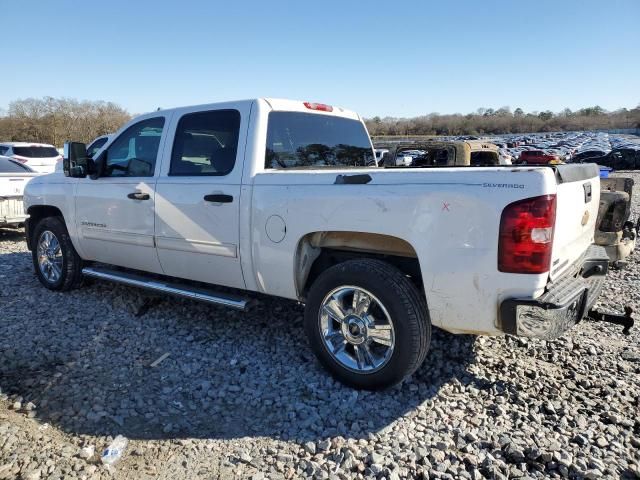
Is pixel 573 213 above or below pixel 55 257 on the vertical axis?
above

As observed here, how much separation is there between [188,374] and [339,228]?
62.9 inches

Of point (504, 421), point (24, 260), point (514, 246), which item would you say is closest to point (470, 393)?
point (504, 421)

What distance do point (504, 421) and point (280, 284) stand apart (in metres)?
1.75

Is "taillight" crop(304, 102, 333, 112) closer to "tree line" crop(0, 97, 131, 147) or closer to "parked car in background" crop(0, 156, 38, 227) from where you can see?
"parked car in background" crop(0, 156, 38, 227)

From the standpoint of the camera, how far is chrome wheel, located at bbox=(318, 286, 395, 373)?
126 inches

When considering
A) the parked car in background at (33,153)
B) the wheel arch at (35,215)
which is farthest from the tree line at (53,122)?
the wheel arch at (35,215)

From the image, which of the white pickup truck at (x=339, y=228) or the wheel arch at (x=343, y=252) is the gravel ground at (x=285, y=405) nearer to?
the white pickup truck at (x=339, y=228)

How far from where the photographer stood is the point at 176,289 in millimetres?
4223

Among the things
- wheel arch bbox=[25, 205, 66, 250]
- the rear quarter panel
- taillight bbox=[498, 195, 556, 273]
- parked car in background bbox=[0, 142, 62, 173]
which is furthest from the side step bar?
parked car in background bbox=[0, 142, 62, 173]

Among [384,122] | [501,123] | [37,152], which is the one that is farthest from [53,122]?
[501,123]

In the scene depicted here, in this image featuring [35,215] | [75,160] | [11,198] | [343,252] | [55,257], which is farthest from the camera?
[11,198]

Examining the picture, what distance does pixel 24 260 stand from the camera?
277 inches

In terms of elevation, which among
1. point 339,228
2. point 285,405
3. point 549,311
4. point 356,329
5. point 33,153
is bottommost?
point 285,405

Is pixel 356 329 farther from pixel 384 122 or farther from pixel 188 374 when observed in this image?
pixel 384 122
